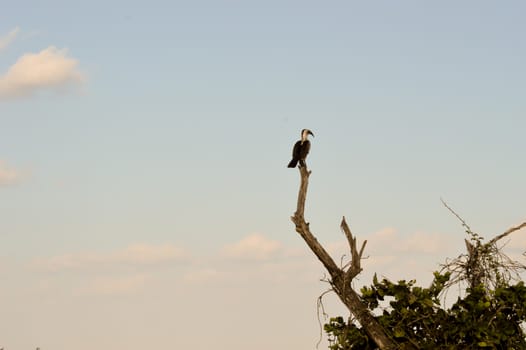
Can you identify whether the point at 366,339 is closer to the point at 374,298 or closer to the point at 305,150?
the point at 374,298

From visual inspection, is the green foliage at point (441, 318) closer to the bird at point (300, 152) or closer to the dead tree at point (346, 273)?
the dead tree at point (346, 273)

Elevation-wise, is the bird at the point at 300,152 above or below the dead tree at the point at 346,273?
above

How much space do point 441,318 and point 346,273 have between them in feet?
6.88

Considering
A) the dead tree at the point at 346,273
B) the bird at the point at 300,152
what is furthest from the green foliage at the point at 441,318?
the bird at the point at 300,152

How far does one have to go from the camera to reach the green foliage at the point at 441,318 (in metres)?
19.8

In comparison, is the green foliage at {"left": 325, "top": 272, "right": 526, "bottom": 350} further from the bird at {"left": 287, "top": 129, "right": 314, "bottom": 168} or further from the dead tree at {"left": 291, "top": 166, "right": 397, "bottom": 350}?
the bird at {"left": 287, "top": 129, "right": 314, "bottom": 168}

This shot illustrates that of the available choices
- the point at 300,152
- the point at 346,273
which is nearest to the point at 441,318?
the point at 346,273

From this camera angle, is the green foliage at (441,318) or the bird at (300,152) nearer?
the green foliage at (441,318)

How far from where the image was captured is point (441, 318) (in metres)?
20.0

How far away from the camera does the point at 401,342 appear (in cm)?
2002

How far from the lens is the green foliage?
64.8 ft

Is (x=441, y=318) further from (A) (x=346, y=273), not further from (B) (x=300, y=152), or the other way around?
(B) (x=300, y=152)

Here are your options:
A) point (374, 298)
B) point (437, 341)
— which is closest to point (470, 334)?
point (437, 341)

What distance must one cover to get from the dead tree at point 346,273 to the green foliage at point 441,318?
0.17 m
